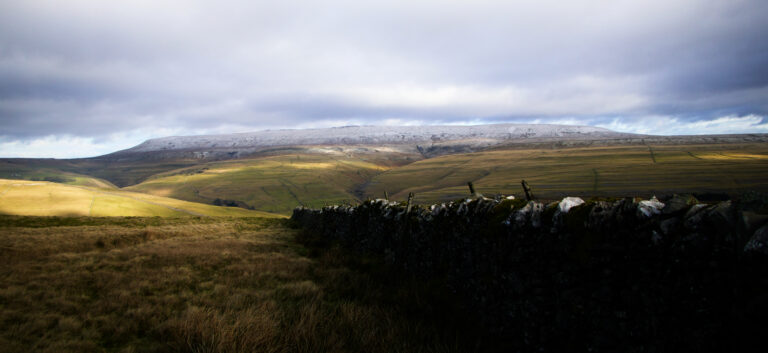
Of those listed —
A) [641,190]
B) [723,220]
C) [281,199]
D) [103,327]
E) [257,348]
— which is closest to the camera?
[723,220]

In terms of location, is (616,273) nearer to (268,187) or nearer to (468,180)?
(468,180)

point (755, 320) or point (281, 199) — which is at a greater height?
point (755, 320)

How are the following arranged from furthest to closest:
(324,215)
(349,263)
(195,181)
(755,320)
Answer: (195,181) < (324,215) < (349,263) < (755,320)

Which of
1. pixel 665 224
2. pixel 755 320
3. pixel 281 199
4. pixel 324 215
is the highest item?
pixel 665 224

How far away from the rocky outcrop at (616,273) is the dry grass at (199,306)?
1030mm

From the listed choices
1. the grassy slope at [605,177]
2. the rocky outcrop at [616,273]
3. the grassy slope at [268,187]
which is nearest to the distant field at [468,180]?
the grassy slope at [605,177]

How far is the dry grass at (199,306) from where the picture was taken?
13.4 ft

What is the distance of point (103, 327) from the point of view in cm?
494

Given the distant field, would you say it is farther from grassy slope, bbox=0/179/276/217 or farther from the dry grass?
the dry grass

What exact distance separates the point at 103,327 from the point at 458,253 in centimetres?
553

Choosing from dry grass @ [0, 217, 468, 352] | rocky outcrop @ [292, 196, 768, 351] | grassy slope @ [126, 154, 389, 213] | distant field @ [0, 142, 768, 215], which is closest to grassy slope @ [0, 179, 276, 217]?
distant field @ [0, 142, 768, 215]

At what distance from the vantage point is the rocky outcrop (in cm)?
238

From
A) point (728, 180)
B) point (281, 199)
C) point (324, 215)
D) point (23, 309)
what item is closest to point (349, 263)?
point (23, 309)

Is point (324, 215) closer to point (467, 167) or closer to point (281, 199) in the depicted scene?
point (281, 199)
